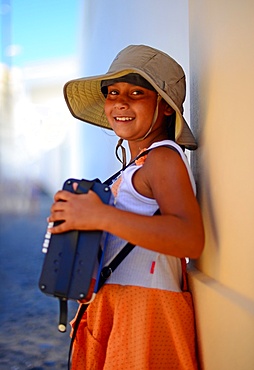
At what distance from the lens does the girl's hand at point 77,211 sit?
1.29 meters

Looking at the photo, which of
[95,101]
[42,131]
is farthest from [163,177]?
[42,131]

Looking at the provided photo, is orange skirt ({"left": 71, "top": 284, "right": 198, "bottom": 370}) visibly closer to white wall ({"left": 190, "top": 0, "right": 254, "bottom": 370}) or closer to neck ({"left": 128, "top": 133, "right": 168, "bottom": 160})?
white wall ({"left": 190, "top": 0, "right": 254, "bottom": 370})

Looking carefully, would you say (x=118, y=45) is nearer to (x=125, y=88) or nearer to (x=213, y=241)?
(x=125, y=88)

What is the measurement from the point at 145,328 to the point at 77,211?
0.35 meters

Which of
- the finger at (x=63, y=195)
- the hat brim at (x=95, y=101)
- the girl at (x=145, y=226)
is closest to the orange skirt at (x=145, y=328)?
the girl at (x=145, y=226)

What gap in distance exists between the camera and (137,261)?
4.87 feet

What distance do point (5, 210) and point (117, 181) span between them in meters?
7.23

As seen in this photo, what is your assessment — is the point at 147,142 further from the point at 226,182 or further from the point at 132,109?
the point at 226,182

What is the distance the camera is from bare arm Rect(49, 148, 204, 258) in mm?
1260

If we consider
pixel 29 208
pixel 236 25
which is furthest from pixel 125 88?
pixel 29 208

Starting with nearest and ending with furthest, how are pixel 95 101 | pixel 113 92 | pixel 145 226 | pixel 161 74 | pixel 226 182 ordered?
1. pixel 145 226
2. pixel 226 182
3. pixel 161 74
4. pixel 113 92
5. pixel 95 101

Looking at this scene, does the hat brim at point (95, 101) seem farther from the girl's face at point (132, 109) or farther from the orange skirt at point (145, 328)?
the orange skirt at point (145, 328)

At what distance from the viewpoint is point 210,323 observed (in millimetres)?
1426

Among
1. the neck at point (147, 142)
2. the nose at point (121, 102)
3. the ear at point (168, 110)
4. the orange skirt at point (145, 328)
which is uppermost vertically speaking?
the nose at point (121, 102)
